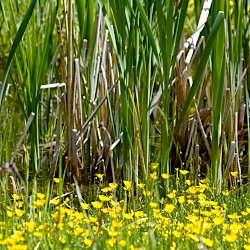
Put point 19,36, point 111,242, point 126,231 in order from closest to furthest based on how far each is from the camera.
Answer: point 111,242, point 126,231, point 19,36

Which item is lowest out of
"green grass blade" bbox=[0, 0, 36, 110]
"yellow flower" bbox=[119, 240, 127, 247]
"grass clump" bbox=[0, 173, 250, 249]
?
"grass clump" bbox=[0, 173, 250, 249]

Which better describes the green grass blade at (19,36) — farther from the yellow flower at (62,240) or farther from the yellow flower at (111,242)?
the yellow flower at (111,242)

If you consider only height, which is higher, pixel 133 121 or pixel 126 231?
pixel 133 121

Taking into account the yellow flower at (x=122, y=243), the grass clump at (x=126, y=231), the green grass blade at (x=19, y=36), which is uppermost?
the green grass blade at (x=19, y=36)

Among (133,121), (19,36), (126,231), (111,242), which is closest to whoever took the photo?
(111,242)

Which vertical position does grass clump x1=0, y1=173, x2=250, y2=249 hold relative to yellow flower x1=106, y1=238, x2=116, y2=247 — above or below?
below

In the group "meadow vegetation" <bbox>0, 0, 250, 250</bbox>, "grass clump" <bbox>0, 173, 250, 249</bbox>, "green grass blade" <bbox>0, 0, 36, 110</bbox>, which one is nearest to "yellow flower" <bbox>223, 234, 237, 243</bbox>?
"grass clump" <bbox>0, 173, 250, 249</bbox>

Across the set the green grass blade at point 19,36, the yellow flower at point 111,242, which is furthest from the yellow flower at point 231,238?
the green grass blade at point 19,36

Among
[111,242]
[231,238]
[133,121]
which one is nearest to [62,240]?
[111,242]

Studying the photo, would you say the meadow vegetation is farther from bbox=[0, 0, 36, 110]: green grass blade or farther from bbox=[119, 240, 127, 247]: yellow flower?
bbox=[119, 240, 127, 247]: yellow flower

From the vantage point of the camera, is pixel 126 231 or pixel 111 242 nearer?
pixel 111 242

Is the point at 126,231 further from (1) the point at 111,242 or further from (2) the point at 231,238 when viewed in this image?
(2) the point at 231,238

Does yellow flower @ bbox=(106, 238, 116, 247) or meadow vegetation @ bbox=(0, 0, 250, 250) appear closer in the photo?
yellow flower @ bbox=(106, 238, 116, 247)

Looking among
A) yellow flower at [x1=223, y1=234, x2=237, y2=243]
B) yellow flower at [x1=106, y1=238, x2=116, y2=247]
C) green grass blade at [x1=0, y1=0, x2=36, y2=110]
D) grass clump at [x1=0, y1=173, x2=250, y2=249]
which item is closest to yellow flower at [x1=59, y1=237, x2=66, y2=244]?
grass clump at [x1=0, y1=173, x2=250, y2=249]
